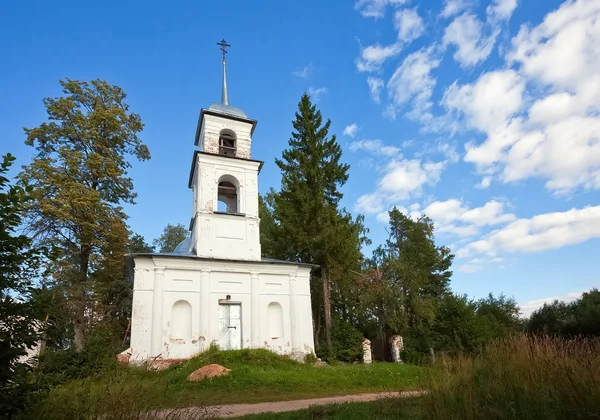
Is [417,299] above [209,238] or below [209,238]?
below

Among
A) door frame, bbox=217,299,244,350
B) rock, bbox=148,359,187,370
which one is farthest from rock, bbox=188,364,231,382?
door frame, bbox=217,299,244,350

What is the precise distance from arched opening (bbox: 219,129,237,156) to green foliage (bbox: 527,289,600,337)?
2095 cm

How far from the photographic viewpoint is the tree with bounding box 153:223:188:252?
133 feet

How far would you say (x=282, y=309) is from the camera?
1845 centimetres

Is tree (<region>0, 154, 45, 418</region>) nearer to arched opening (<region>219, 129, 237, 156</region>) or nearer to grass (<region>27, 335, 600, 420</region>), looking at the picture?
grass (<region>27, 335, 600, 420</region>)

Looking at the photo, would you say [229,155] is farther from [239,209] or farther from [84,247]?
[84,247]

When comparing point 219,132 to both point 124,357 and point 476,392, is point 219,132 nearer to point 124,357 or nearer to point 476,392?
point 124,357

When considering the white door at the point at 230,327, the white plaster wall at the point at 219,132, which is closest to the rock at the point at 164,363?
the white door at the point at 230,327

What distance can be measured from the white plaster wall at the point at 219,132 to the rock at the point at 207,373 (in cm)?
1091

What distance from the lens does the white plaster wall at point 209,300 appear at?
628 inches

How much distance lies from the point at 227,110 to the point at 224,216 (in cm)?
619

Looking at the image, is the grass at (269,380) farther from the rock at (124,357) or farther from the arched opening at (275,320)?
the rock at (124,357)

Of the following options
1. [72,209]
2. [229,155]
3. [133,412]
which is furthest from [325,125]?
[133,412]

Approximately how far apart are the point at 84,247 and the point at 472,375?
19906mm
